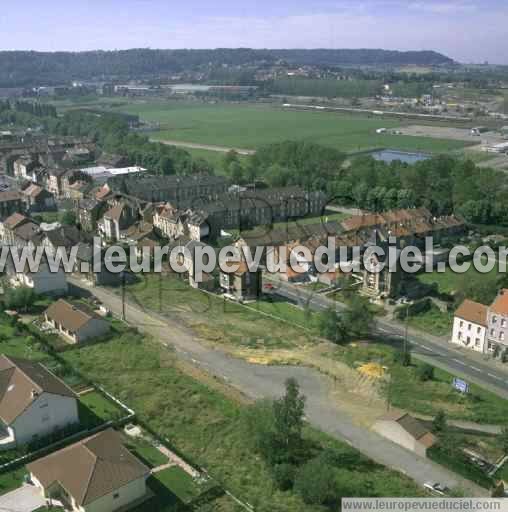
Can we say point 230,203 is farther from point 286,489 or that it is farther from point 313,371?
point 286,489

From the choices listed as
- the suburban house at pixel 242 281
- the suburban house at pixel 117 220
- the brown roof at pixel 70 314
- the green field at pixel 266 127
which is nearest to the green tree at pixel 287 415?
the brown roof at pixel 70 314

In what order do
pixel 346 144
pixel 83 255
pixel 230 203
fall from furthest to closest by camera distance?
pixel 346 144
pixel 230 203
pixel 83 255

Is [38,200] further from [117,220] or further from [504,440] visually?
[504,440]

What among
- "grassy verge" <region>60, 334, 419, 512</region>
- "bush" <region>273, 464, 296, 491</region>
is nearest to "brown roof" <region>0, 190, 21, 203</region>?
"grassy verge" <region>60, 334, 419, 512</region>

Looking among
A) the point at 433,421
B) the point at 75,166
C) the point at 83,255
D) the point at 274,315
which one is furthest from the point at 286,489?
the point at 75,166

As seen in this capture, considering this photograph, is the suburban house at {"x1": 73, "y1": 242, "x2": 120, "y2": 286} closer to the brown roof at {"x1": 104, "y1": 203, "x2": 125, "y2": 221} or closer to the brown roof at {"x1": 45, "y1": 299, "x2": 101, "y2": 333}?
the brown roof at {"x1": 45, "y1": 299, "x2": 101, "y2": 333}

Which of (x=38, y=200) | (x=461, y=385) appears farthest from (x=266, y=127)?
(x=461, y=385)
